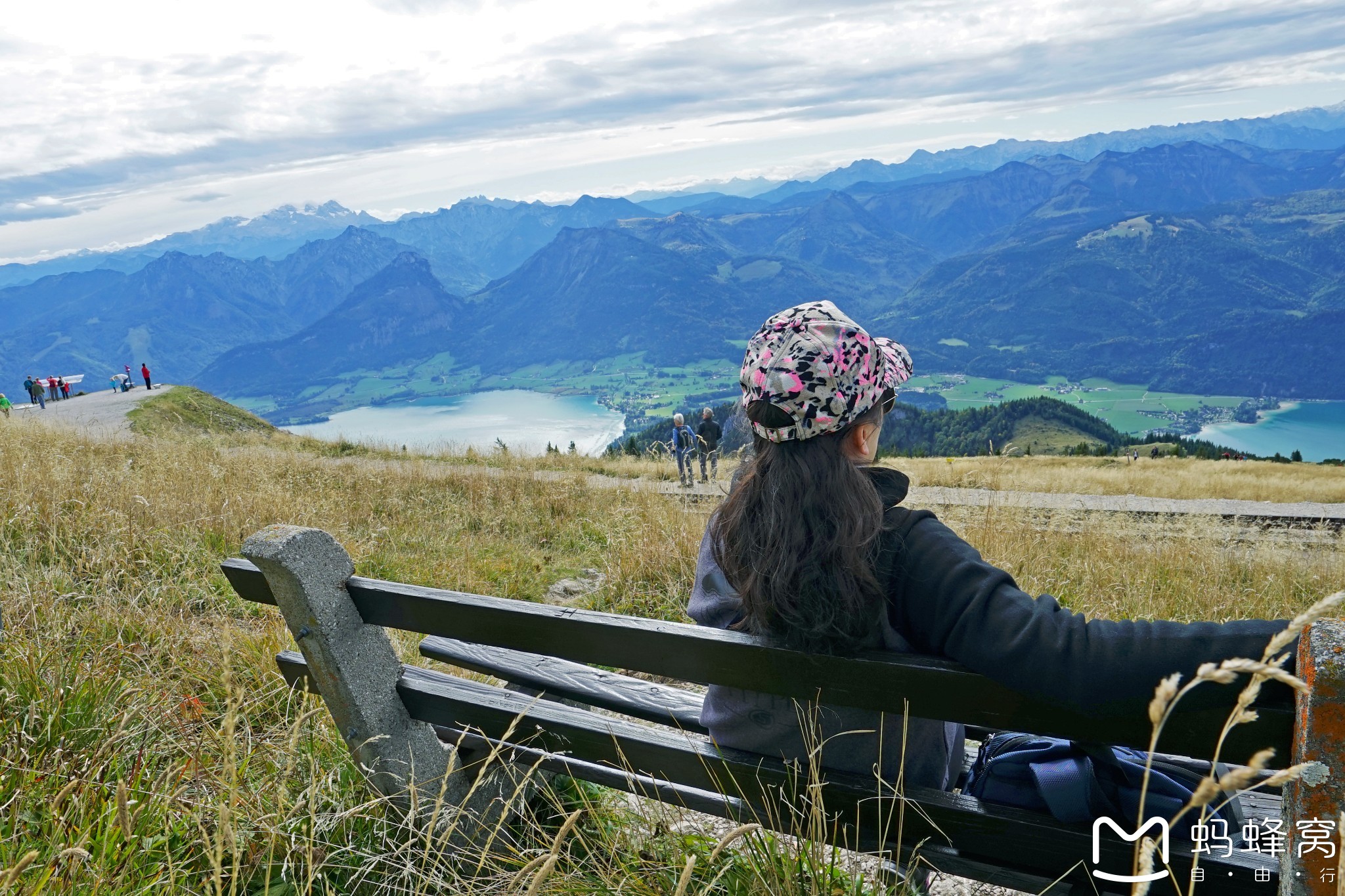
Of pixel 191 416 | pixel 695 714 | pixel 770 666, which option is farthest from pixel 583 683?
pixel 191 416

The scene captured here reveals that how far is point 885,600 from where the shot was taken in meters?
1.57

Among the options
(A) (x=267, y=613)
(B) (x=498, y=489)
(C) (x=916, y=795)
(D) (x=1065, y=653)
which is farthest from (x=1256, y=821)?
(B) (x=498, y=489)

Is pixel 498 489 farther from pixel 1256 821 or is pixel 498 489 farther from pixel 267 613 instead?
pixel 1256 821

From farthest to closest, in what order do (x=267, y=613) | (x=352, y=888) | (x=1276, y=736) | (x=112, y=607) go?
(x=267, y=613) < (x=112, y=607) < (x=352, y=888) < (x=1276, y=736)

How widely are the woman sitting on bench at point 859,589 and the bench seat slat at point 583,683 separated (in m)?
0.53

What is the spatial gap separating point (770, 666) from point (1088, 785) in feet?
2.15

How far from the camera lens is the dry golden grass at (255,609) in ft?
6.32

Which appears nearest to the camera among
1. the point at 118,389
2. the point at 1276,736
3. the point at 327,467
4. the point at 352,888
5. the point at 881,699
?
the point at 1276,736

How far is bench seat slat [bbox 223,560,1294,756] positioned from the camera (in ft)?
4.08

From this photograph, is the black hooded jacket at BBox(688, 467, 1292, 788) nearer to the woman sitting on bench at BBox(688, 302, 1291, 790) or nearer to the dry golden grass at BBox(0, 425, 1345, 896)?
the woman sitting on bench at BBox(688, 302, 1291, 790)

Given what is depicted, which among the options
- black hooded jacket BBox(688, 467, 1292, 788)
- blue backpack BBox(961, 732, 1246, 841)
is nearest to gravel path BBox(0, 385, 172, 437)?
black hooded jacket BBox(688, 467, 1292, 788)

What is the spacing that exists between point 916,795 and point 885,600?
17.8 inches

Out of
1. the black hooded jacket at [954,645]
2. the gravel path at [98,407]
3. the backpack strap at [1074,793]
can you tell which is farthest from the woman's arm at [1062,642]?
the gravel path at [98,407]

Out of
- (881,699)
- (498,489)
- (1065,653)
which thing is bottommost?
(498,489)
